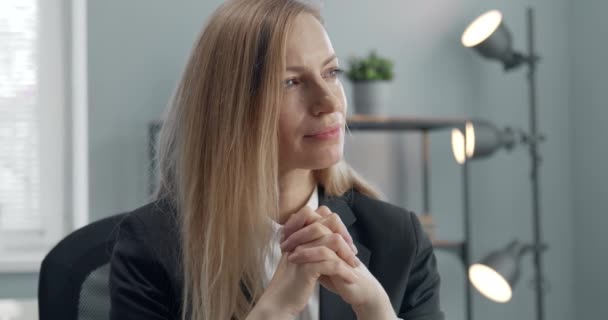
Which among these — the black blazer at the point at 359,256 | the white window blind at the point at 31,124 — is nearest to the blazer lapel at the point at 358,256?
the black blazer at the point at 359,256

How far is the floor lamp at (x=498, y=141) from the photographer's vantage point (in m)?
2.42

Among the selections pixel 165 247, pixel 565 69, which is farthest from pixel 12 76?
pixel 565 69

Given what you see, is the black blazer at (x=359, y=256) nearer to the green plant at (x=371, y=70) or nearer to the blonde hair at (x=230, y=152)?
the blonde hair at (x=230, y=152)

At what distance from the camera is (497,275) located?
7.86 feet

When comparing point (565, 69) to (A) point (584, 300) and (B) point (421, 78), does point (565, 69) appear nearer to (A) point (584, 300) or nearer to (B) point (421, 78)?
(B) point (421, 78)

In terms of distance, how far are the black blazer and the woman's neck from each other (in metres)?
0.04

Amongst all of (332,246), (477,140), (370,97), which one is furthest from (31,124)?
(332,246)

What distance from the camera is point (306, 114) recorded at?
1064 millimetres

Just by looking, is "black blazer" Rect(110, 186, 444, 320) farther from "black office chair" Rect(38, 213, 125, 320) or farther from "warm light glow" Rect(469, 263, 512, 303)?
→ "warm light glow" Rect(469, 263, 512, 303)

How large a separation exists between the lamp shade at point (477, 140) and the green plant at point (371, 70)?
1.12 feet

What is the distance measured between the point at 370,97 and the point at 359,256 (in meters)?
1.54

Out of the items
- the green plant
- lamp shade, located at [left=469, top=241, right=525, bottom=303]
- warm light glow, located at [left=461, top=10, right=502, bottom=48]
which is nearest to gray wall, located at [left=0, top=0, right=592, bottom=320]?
the green plant

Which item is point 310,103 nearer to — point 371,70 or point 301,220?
point 301,220

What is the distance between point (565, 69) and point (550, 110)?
0.20 metres
